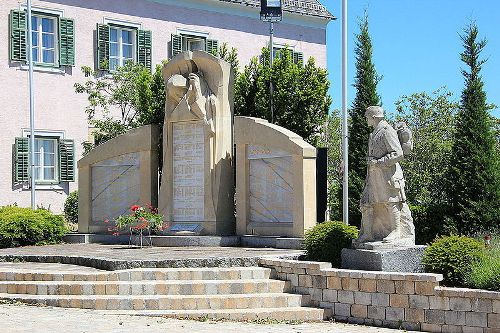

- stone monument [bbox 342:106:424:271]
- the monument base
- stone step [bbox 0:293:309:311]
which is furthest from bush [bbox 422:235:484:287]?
stone step [bbox 0:293:309:311]

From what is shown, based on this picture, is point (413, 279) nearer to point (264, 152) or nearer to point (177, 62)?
point (264, 152)

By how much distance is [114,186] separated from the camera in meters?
23.6

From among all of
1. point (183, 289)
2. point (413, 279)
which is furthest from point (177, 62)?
point (413, 279)

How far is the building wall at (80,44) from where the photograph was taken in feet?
100

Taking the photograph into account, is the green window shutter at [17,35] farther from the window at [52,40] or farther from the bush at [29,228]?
the bush at [29,228]

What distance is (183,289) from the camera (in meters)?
15.7

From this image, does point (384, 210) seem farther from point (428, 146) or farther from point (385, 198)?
point (428, 146)

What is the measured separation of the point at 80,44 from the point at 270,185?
1429 cm

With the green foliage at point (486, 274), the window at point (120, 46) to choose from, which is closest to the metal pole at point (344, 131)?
the green foliage at point (486, 274)

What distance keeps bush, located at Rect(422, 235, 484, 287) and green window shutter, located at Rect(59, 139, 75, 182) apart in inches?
752

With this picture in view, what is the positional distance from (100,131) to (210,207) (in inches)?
412

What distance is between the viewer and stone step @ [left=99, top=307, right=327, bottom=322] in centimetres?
1466

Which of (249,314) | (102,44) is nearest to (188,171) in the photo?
(249,314)

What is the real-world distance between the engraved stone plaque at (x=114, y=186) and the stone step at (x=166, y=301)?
25.6 feet
